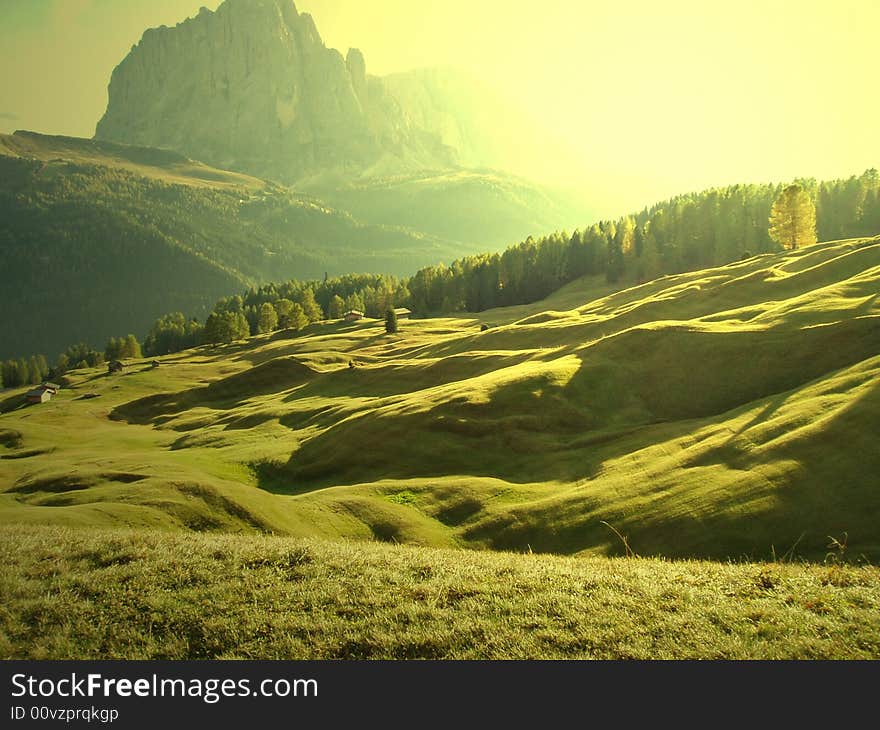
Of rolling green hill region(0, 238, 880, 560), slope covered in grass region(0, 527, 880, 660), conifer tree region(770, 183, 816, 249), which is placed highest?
conifer tree region(770, 183, 816, 249)

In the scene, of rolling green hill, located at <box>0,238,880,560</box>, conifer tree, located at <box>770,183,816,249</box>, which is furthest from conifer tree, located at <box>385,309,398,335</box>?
conifer tree, located at <box>770,183,816,249</box>

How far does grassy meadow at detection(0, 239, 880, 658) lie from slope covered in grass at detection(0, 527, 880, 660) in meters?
0.09

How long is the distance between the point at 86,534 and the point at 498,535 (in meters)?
25.4

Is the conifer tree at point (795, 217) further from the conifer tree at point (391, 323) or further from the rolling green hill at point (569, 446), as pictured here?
the conifer tree at point (391, 323)

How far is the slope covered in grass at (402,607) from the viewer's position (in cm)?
1403

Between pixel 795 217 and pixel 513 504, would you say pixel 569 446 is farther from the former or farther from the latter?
pixel 795 217

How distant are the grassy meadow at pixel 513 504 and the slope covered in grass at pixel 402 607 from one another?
9 cm

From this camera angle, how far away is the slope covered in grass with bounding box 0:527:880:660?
14031 mm

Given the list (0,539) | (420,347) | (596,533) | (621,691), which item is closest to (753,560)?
(596,533)

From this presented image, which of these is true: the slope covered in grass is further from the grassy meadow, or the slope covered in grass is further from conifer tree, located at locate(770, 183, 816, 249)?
conifer tree, located at locate(770, 183, 816, 249)

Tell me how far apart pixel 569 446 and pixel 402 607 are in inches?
1676

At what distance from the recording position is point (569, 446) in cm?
5666

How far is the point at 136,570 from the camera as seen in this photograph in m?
18.5

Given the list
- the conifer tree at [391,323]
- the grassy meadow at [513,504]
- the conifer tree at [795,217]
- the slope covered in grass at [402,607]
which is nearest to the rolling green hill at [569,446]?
the grassy meadow at [513,504]
